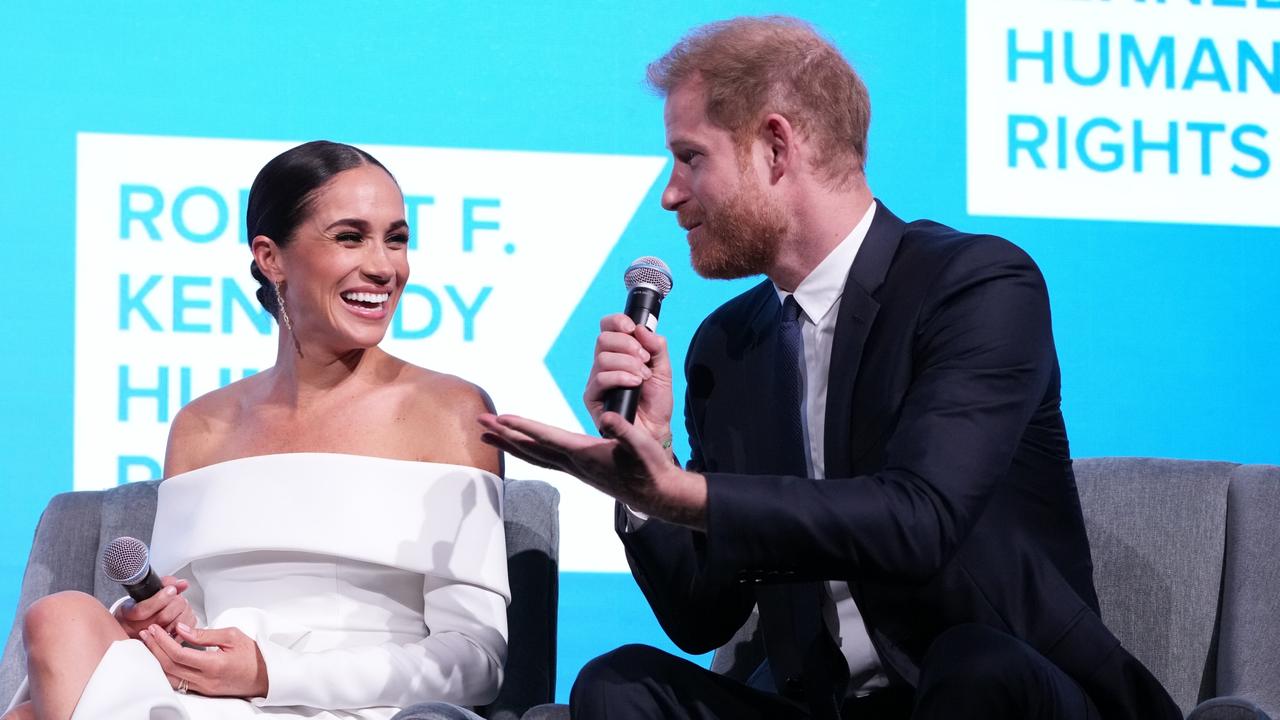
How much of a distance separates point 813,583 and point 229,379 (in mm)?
1625

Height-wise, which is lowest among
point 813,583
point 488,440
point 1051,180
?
point 813,583

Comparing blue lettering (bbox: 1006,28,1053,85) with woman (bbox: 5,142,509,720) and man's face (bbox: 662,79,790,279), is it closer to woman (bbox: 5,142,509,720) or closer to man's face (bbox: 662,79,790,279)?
man's face (bbox: 662,79,790,279)

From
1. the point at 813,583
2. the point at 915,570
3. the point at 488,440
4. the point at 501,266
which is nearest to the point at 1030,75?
the point at 501,266

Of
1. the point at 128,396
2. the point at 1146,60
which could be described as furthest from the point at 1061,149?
the point at 128,396

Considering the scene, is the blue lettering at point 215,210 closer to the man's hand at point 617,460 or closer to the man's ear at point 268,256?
A: the man's ear at point 268,256

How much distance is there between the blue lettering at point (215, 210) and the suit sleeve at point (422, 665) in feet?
3.81

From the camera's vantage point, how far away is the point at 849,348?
2.13m

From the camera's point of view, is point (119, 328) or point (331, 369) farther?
point (119, 328)

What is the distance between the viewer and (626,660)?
2062 mm

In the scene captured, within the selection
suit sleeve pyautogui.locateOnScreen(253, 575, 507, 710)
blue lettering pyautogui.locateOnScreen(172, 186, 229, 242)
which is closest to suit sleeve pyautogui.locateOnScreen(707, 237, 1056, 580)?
suit sleeve pyautogui.locateOnScreen(253, 575, 507, 710)

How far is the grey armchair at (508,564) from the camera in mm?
2664

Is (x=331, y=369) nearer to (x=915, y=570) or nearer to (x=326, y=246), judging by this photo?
(x=326, y=246)

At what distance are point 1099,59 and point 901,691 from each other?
6.63 ft

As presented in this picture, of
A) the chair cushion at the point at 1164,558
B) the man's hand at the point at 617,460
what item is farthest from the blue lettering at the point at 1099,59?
the man's hand at the point at 617,460
